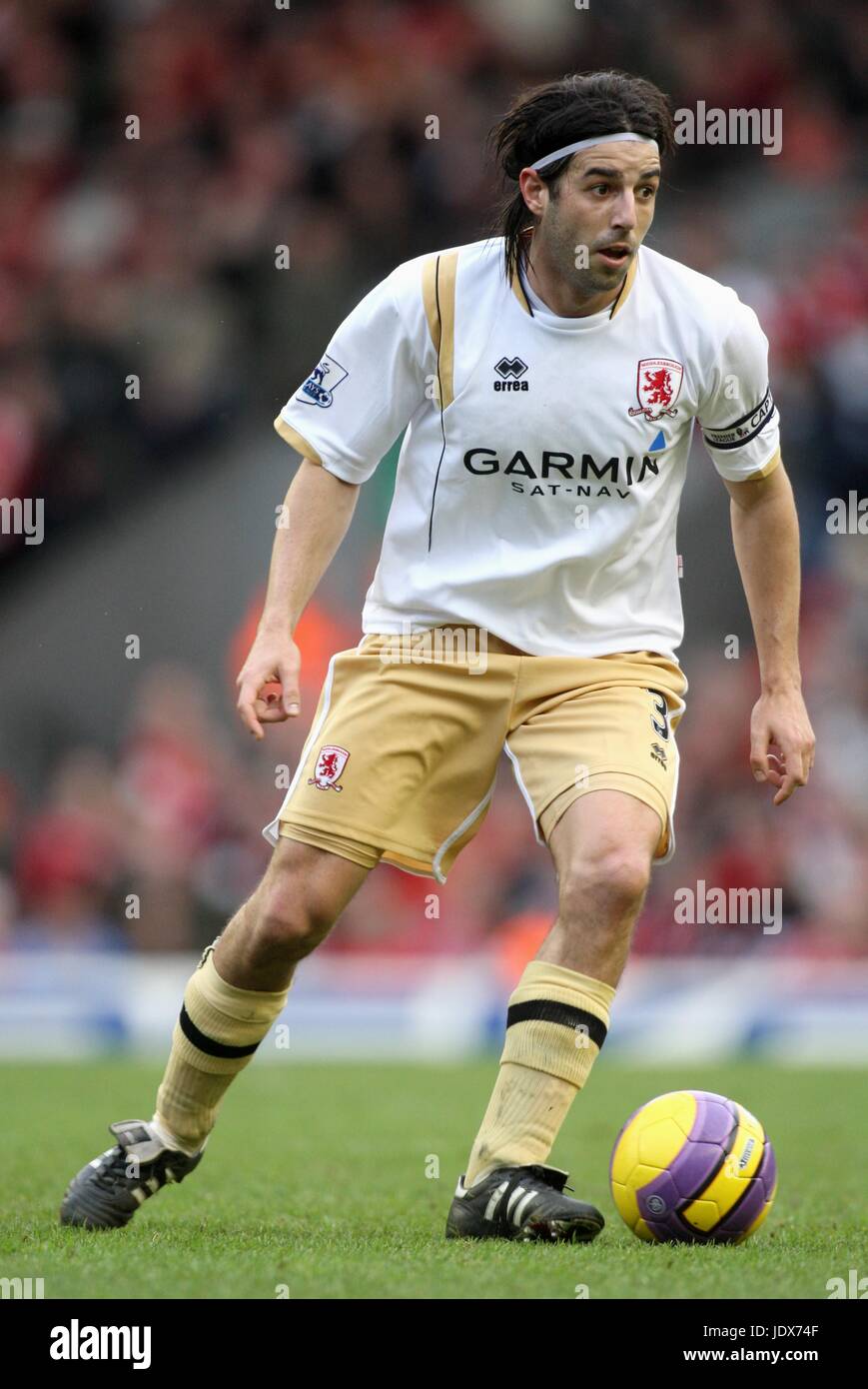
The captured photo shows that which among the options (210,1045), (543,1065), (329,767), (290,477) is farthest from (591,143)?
(290,477)

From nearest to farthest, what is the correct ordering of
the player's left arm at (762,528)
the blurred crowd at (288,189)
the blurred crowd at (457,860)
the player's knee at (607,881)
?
the player's knee at (607,881), the player's left arm at (762,528), the blurred crowd at (457,860), the blurred crowd at (288,189)

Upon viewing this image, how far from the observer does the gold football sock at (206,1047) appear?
4652 millimetres

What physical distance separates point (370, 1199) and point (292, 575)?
1.79 m

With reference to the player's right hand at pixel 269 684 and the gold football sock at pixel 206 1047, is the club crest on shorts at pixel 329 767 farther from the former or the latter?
the gold football sock at pixel 206 1047

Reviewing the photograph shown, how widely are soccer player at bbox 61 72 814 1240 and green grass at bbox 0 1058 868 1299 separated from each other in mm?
341

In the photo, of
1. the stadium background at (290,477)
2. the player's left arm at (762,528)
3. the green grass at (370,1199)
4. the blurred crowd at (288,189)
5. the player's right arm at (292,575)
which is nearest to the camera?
the green grass at (370,1199)

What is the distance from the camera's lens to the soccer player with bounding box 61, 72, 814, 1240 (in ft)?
14.5

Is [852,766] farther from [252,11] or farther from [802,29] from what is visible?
[252,11]

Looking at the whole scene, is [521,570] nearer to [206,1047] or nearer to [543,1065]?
[543,1065]

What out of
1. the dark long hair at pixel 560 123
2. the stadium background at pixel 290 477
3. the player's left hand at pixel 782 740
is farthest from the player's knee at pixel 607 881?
the stadium background at pixel 290 477

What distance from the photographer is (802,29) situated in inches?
599

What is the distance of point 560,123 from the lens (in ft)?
14.6

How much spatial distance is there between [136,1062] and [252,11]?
8746 millimetres

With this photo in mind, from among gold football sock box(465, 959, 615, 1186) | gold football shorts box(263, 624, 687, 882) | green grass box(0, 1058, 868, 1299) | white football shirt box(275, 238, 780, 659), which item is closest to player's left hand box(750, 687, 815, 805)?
gold football shorts box(263, 624, 687, 882)
